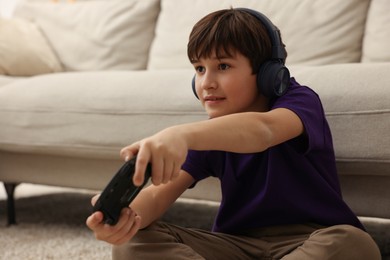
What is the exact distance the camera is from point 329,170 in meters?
1.05

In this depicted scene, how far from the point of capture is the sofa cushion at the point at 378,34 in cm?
157

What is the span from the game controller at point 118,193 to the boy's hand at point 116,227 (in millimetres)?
11

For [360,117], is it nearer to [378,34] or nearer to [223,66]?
[223,66]

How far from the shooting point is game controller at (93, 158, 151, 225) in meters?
0.71

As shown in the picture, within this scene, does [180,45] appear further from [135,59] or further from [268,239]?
[268,239]

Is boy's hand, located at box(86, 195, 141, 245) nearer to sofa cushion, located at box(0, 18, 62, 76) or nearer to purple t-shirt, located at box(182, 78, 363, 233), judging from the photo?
purple t-shirt, located at box(182, 78, 363, 233)

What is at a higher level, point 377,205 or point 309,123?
point 309,123

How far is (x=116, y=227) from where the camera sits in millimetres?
806

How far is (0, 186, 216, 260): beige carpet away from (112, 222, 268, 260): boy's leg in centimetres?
35

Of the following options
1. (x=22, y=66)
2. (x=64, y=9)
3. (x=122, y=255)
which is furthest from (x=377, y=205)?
(x=64, y=9)

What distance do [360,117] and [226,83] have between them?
311 millimetres

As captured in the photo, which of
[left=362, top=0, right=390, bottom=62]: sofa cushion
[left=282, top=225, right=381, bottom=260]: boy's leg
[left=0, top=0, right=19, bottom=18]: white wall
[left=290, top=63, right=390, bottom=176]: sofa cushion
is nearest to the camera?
[left=282, top=225, right=381, bottom=260]: boy's leg

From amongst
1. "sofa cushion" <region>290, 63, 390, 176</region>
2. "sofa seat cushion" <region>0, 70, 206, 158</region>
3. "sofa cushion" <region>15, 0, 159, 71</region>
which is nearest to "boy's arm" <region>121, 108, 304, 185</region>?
"sofa cushion" <region>290, 63, 390, 176</region>

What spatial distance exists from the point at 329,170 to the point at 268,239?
17 centimetres
